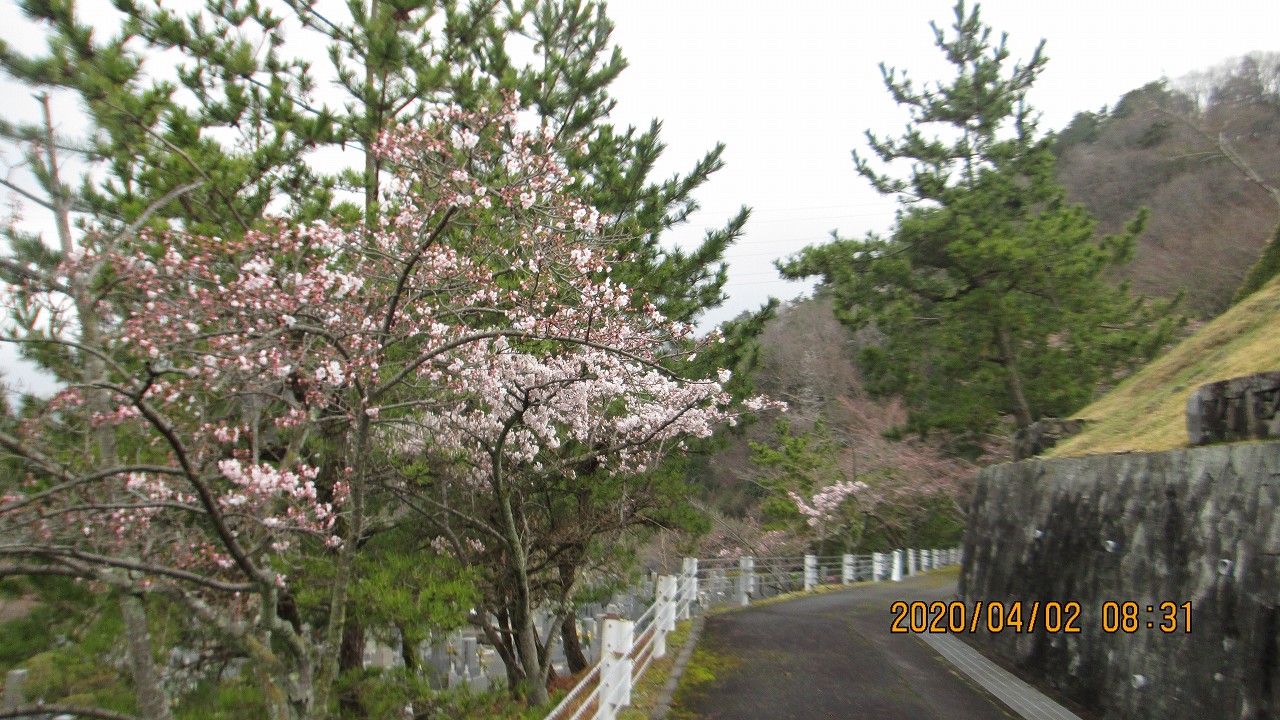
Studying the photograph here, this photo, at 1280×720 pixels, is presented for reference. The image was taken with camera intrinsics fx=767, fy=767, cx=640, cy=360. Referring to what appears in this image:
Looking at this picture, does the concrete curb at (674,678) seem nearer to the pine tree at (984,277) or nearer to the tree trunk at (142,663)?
the tree trunk at (142,663)

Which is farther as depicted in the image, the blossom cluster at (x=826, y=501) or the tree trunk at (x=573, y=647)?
the blossom cluster at (x=826, y=501)

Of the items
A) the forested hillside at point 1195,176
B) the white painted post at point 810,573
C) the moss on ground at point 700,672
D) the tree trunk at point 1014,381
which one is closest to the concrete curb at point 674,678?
the moss on ground at point 700,672

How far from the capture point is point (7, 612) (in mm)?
8453

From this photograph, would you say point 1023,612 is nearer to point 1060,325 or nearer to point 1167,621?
point 1167,621

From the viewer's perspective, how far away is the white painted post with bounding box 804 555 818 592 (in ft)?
60.2

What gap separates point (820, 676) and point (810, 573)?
Result: 440 inches

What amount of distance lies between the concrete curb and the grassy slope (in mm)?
Result: 4899

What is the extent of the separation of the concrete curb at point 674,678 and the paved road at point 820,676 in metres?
0.09

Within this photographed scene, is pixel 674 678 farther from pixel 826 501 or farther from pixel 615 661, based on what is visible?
pixel 826 501

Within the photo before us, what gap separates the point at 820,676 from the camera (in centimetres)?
788

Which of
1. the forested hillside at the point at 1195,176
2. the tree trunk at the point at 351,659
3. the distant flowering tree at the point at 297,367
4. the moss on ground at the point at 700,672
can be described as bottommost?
the tree trunk at the point at 351,659
